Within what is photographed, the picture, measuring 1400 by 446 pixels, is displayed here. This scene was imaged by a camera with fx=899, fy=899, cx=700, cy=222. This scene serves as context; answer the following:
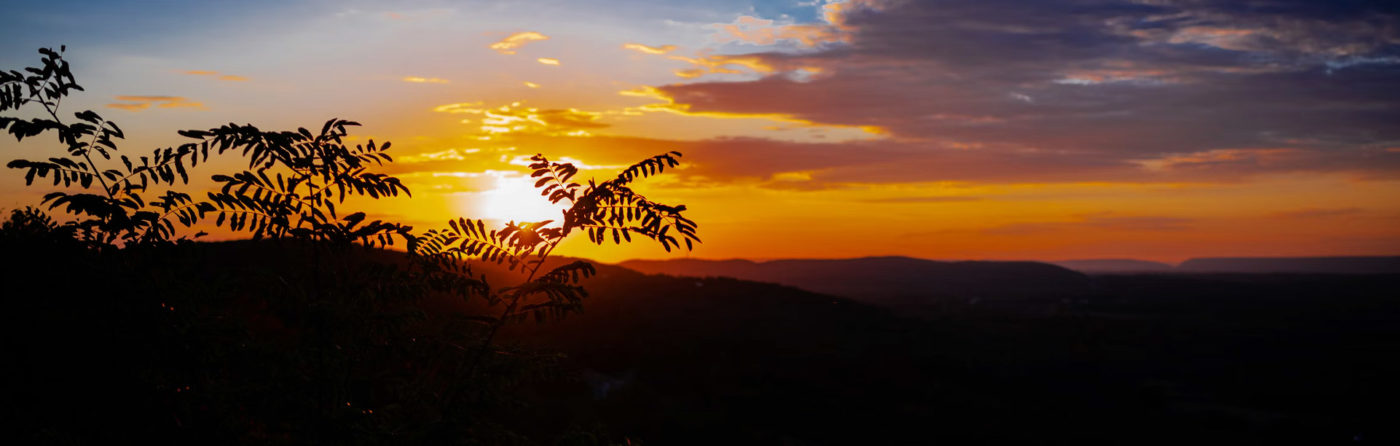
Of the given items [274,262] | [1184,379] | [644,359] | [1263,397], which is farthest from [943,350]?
[274,262]

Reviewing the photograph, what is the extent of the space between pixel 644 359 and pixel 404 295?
28711 mm

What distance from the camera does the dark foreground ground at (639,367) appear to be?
5594 mm

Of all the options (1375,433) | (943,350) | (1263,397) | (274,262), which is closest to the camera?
(1375,433)

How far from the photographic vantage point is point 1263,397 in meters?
44.7

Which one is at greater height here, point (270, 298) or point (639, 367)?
point (270, 298)

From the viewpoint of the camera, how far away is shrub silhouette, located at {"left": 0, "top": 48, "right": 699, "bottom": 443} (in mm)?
A: 5434

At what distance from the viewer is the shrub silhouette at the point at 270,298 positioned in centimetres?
543

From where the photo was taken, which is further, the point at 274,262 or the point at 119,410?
the point at 274,262

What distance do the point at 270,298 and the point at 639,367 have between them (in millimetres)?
27829

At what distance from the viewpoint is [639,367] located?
33.2 meters

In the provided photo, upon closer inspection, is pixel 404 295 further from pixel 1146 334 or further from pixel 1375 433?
pixel 1146 334

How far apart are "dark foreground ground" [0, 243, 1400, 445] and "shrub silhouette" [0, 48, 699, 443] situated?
0.07 ft

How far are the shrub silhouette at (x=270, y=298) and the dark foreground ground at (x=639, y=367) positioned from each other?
0.02 m

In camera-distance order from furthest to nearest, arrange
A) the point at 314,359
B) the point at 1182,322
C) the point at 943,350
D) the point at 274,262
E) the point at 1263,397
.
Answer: the point at 1182,322
the point at 943,350
the point at 1263,397
the point at 274,262
the point at 314,359
